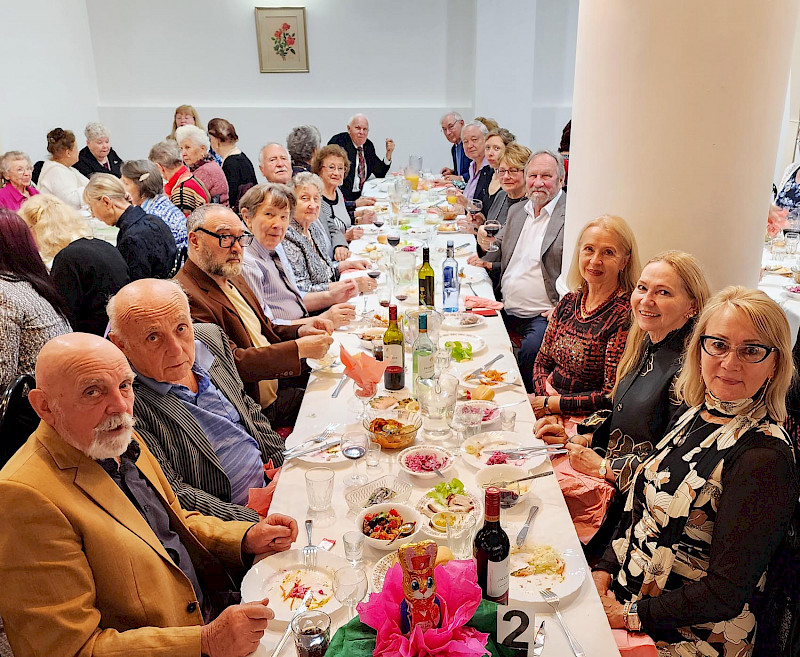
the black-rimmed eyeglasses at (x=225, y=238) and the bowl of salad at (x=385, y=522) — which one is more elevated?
the black-rimmed eyeglasses at (x=225, y=238)

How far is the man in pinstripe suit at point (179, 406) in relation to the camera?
1916mm

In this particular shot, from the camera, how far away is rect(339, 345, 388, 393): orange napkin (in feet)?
7.91

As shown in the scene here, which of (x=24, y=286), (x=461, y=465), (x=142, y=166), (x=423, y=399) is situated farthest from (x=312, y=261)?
(x=461, y=465)

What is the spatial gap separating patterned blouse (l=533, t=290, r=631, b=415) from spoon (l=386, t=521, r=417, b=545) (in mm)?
1171

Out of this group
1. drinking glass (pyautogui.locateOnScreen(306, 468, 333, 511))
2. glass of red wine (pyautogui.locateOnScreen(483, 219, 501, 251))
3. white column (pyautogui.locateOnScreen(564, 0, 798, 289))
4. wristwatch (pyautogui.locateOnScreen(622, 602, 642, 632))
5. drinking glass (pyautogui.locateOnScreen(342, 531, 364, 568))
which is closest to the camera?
drinking glass (pyautogui.locateOnScreen(342, 531, 364, 568))

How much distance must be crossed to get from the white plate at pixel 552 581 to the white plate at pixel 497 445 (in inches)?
14.8

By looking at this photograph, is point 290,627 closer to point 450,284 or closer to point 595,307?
point 595,307

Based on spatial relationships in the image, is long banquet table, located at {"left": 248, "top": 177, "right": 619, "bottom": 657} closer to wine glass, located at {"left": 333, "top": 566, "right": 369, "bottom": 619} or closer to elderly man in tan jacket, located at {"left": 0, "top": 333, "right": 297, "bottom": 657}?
wine glass, located at {"left": 333, "top": 566, "right": 369, "bottom": 619}

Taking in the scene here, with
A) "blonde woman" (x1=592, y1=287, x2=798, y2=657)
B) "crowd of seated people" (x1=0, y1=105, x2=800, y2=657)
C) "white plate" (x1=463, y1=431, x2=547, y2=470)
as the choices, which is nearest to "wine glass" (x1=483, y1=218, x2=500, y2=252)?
"crowd of seated people" (x1=0, y1=105, x2=800, y2=657)

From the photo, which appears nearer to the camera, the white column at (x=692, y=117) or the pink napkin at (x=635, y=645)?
the pink napkin at (x=635, y=645)

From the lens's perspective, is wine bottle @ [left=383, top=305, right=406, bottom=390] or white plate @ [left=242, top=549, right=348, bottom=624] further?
wine bottle @ [left=383, top=305, right=406, bottom=390]

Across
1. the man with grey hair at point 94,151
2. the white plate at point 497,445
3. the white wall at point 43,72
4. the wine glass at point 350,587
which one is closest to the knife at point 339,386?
the white plate at point 497,445

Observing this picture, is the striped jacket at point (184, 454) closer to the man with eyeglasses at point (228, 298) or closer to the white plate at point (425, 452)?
the white plate at point (425, 452)

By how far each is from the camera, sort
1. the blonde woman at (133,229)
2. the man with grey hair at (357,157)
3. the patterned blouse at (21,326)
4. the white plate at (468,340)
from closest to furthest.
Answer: the patterned blouse at (21,326), the white plate at (468,340), the blonde woman at (133,229), the man with grey hair at (357,157)
